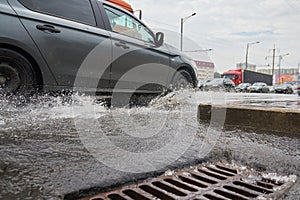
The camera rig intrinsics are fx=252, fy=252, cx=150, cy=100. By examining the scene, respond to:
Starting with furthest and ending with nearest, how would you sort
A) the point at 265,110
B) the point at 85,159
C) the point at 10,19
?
the point at 265,110 < the point at 10,19 < the point at 85,159

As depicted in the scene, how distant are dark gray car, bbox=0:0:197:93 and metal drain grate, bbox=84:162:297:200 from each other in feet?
6.63

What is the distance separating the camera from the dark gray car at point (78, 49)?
2.64 m

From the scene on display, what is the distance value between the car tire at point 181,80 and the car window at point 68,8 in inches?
74.5

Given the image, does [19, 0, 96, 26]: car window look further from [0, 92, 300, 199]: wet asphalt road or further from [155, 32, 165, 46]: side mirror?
[155, 32, 165, 46]: side mirror

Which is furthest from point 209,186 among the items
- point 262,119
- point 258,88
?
point 258,88

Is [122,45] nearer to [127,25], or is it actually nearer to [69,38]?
[127,25]

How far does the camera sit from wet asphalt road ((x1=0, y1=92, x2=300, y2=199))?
1.26 metres

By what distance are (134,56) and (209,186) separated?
2.79 metres

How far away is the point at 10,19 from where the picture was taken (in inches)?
99.6

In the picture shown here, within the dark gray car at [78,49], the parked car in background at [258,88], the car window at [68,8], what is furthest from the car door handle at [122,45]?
the parked car in background at [258,88]

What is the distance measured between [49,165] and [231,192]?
102 centimetres

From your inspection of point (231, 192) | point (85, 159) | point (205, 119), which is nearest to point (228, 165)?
point (231, 192)

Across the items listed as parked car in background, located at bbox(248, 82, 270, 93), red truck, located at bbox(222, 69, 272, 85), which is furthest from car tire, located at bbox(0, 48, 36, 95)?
red truck, located at bbox(222, 69, 272, 85)

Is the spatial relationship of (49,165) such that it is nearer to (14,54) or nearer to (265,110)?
(14,54)
